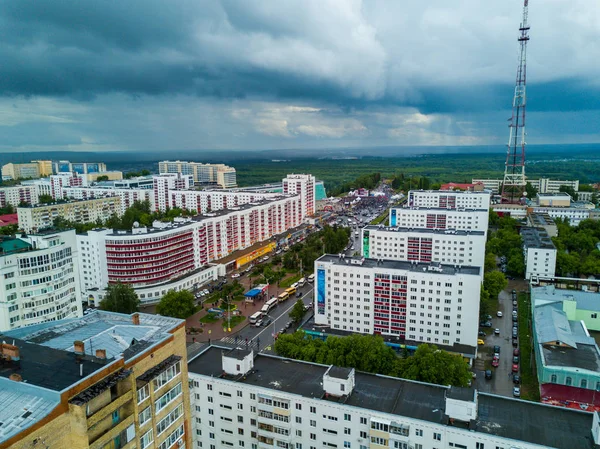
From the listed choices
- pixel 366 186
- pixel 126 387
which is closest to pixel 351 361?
pixel 126 387

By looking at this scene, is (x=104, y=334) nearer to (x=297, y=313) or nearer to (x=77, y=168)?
(x=297, y=313)

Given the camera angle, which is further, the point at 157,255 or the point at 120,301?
the point at 157,255

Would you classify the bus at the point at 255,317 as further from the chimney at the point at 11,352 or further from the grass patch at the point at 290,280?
the chimney at the point at 11,352

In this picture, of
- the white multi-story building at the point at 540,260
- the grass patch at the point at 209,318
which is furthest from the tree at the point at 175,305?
the white multi-story building at the point at 540,260

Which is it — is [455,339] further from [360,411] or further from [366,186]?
[366,186]

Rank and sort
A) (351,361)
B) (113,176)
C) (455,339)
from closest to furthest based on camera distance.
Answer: (351,361)
(455,339)
(113,176)

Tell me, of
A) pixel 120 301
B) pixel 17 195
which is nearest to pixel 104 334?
pixel 120 301

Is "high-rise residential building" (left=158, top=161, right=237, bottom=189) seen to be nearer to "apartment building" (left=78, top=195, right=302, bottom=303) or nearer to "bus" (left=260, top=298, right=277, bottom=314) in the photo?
"apartment building" (left=78, top=195, right=302, bottom=303)
